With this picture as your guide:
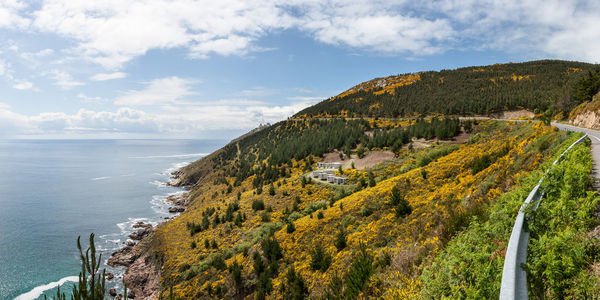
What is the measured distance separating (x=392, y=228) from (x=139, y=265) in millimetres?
30620

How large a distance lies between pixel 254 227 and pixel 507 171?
24.6 metres

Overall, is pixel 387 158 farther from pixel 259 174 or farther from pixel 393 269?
pixel 393 269

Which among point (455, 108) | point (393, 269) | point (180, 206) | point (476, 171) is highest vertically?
point (455, 108)

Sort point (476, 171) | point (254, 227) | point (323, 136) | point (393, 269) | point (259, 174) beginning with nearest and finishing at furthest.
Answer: point (393, 269) < point (476, 171) < point (254, 227) < point (259, 174) < point (323, 136)

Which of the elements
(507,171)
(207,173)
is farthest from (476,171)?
(207,173)

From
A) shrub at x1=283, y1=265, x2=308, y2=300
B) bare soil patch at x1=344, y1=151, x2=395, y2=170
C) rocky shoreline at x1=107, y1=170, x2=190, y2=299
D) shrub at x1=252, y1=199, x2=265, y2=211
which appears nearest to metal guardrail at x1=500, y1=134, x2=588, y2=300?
shrub at x1=283, y1=265, x2=308, y2=300

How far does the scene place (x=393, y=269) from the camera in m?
8.24

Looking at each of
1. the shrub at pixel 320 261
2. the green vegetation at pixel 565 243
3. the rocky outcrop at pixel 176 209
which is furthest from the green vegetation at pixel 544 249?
the rocky outcrop at pixel 176 209

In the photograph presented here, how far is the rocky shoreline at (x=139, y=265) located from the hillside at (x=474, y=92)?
187 feet

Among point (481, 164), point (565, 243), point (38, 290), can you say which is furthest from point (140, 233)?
point (565, 243)

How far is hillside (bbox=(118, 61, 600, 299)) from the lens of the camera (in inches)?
198

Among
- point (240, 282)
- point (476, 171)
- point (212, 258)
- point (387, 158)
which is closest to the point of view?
point (476, 171)

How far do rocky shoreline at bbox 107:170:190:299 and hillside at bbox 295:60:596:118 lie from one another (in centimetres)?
5695

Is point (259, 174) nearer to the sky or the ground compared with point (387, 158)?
nearer to the ground
